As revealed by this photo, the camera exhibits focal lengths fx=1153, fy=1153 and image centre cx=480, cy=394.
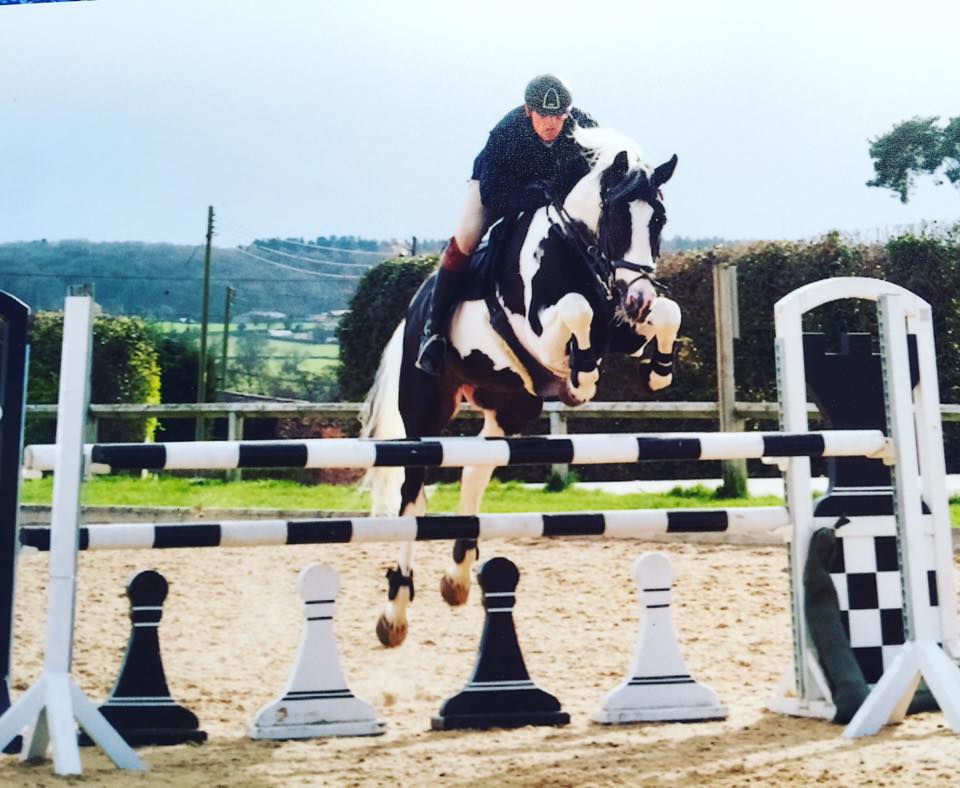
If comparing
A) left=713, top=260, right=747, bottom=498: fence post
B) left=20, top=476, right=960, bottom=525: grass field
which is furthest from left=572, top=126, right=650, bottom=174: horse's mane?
left=713, top=260, right=747, bottom=498: fence post

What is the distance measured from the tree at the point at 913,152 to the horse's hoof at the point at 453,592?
26.3ft

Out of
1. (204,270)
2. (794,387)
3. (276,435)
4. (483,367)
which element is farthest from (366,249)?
(794,387)

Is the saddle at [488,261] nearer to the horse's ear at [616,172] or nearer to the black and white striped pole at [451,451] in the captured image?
the horse's ear at [616,172]

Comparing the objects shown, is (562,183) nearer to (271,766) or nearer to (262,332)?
(271,766)

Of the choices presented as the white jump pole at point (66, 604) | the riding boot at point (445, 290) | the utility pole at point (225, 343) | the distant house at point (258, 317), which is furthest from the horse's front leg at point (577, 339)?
the distant house at point (258, 317)

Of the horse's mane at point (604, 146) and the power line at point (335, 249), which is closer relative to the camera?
the horse's mane at point (604, 146)

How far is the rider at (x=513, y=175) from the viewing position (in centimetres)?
312

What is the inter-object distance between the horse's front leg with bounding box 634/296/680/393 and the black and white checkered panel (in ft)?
1.88

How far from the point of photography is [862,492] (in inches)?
110

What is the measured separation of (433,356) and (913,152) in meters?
8.42

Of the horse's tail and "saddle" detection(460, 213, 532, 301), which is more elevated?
"saddle" detection(460, 213, 532, 301)

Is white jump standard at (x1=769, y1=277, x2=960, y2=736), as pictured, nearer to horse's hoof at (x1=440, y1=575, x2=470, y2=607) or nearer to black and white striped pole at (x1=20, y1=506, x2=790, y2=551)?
black and white striped pole at (x1=20, y1=506, x2=790, y2=551)

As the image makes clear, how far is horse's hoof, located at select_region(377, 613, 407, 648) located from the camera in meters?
3.24

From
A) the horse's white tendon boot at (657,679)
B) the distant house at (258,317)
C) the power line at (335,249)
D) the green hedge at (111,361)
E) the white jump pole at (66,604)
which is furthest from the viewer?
the distant house at (258,317)
